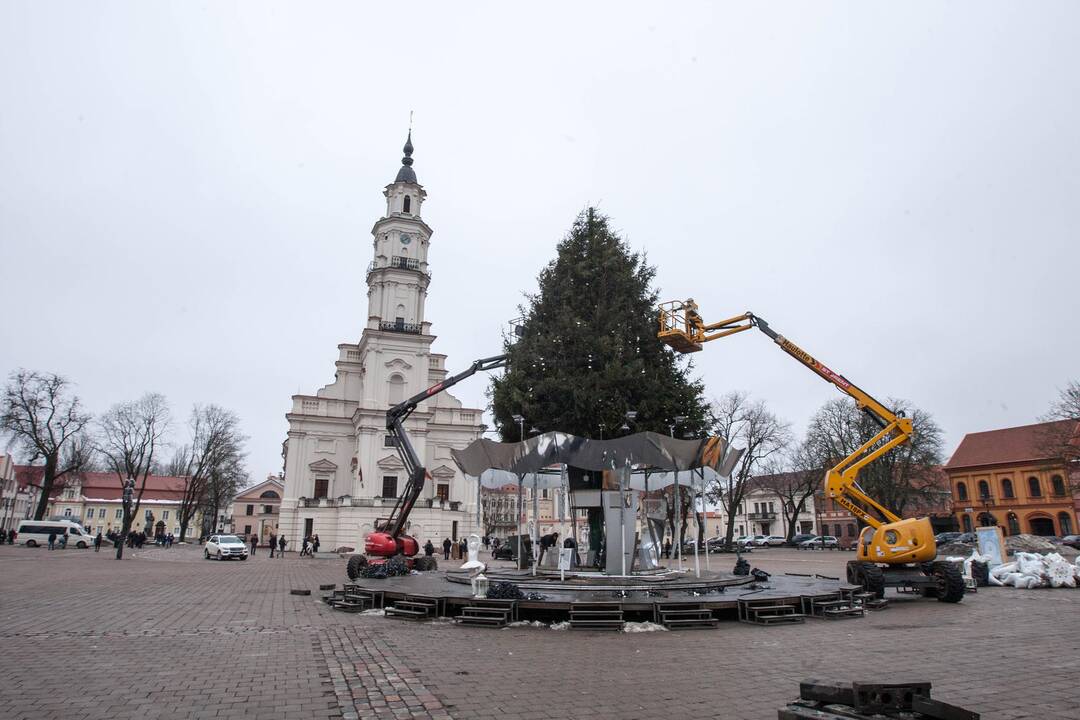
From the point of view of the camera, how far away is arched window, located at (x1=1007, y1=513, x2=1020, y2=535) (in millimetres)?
63125

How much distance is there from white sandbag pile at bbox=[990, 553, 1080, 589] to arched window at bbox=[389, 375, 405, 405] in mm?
43349

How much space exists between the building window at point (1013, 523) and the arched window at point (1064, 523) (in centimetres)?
369

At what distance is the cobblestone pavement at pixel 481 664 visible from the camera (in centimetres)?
627

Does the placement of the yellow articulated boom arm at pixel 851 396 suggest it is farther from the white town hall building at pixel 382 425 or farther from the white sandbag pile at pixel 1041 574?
the white town hall building at pixel 382 425

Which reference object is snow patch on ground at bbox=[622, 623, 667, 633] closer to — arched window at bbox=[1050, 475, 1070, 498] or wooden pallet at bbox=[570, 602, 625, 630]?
wooden pallet at bbox=[570, 602, 625, 630]

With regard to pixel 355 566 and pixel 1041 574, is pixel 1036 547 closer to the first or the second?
pixel 1041 574

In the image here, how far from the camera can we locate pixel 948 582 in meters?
15.2

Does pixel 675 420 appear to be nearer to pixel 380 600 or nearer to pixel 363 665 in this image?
pixel 380 600

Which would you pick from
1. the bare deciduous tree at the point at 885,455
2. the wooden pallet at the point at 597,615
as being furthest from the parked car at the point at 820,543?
the wooden pallet at the point at 597,615

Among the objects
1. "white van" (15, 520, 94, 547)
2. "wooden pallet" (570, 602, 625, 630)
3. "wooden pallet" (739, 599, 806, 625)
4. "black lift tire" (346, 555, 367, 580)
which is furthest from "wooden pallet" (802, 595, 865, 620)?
"white van" (15, 520, 94, 547)

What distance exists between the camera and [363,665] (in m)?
8.21

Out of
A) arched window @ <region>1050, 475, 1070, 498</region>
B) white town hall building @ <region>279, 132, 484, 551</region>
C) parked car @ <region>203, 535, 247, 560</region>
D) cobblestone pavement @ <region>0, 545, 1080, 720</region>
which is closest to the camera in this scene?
cobblestone pavement @ <region>0, 545, 1080, 720</region>

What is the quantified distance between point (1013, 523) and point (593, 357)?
208ft

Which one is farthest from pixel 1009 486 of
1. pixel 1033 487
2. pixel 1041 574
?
pixel 1041 574
